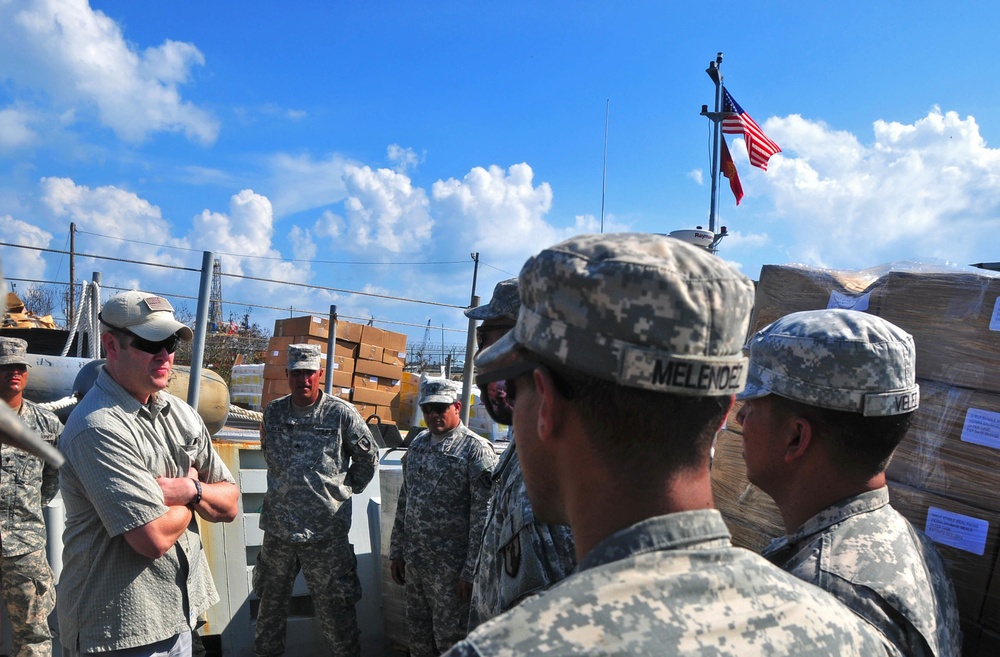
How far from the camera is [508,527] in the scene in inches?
88.0

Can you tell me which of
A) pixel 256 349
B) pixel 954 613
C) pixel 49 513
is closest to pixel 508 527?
pixel 954 613

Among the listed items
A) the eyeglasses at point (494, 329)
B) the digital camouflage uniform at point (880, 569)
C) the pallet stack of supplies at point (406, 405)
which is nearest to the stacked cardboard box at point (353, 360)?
the pallet stack of supplies at point (406, 405)

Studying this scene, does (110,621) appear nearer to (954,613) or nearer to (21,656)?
(954,613)

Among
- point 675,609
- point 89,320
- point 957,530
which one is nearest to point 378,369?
point 89,320

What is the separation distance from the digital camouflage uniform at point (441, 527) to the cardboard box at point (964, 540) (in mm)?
3042

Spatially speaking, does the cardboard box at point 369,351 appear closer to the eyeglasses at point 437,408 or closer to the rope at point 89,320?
the rope at point 89,320

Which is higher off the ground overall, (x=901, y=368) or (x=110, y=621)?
(x=901, y=368)

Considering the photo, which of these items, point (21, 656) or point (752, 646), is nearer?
point (752, 646)

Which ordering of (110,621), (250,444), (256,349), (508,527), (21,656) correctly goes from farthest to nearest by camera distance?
(256,349), (250,444), (21,656), (110,621), (508,527)

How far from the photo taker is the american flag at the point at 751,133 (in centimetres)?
1065

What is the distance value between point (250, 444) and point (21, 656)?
202cm

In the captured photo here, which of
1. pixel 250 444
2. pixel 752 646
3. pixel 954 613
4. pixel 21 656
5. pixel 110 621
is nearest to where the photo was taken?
pixel 752 646

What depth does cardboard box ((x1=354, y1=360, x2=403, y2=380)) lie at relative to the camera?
11.0 m

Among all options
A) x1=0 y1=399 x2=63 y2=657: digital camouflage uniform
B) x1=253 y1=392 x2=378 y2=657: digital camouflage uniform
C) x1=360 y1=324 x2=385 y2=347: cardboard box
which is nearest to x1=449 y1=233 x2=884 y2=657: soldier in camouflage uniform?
x1=253 y1=392 x2=378 y2=657: digital camouflage uniform
